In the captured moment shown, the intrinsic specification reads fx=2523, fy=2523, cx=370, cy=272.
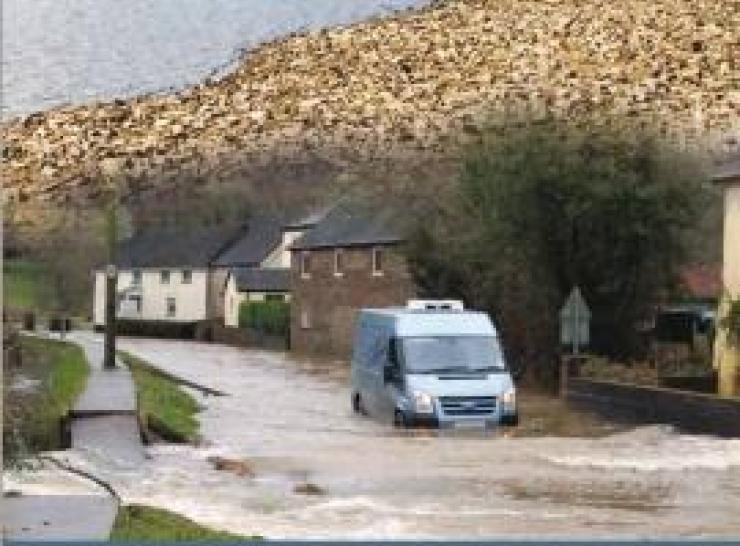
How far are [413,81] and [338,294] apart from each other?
1169mm

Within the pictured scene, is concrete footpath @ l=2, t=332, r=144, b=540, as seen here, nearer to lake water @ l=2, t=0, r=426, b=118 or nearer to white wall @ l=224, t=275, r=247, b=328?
white wall @ l=224, t=275, r=247, b=328

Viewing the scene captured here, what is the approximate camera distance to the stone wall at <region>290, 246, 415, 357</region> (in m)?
12.7

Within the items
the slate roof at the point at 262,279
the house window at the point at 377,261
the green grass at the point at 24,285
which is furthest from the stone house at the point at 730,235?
the green grass at the point at 24,285

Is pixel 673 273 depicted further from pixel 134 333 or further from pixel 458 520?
pixel 134 333

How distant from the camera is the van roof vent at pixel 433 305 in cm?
1284

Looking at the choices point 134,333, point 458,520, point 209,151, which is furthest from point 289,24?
point 458,520

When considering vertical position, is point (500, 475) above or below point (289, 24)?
below

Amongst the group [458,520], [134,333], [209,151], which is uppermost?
[209,151]

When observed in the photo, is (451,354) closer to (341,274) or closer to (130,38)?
(341,274)

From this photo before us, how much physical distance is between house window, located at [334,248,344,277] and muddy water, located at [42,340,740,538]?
0.49 meters

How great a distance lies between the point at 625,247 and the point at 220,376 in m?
2.23

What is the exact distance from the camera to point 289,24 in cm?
1230

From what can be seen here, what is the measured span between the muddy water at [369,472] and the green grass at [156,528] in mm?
110

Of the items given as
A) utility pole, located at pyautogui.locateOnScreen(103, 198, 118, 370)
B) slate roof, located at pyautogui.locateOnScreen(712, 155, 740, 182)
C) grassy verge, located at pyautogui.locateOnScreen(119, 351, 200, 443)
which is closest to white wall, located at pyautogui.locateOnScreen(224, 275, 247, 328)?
grassy verge, located at pyautogui.locateOnScreen(119, 351, 200, 443)
